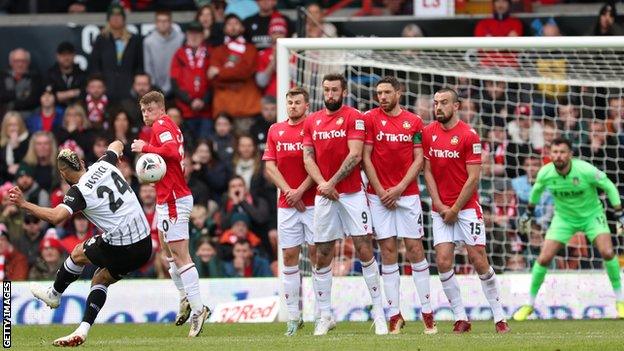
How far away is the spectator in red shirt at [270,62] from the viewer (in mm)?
22312

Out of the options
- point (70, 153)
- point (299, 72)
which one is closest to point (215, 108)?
point (299, 72)

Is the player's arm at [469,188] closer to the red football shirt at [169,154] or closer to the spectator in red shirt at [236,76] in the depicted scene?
the red football shirt at [169,154]

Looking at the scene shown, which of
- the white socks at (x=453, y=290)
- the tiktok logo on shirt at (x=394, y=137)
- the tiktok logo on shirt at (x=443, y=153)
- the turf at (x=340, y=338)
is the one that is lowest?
the turf at (x=340, y=338)

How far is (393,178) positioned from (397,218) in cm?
42

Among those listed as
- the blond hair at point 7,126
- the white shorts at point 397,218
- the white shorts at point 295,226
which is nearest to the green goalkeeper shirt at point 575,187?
the white shorts at point 397,218

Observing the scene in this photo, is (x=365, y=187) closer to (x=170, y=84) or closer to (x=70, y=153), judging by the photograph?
(x=70, y=153)

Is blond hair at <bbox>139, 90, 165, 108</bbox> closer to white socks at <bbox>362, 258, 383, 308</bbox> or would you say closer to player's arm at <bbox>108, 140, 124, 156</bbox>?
player's arm at <bbox>108, 140, 124, 156</bbox>

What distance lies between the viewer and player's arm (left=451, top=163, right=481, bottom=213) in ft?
49.0

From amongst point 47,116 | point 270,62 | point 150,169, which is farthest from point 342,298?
point 47,116

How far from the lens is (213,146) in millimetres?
21641

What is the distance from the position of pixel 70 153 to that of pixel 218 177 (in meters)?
7.95

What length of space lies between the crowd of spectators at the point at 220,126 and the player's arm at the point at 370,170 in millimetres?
5107

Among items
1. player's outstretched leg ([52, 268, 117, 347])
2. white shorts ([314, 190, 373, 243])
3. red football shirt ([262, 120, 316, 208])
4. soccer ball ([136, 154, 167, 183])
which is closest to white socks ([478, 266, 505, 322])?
white shorts ([314, 190, 373, 243])

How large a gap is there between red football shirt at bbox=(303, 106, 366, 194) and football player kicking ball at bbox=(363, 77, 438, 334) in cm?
28
